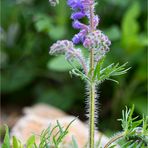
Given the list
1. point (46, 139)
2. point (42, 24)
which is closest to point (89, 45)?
point (46, 139)

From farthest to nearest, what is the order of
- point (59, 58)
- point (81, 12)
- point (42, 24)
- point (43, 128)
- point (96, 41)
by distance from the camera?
1. point (42, 24)
2. point (59, 58)
3. point (43, 128)
4. point (81, 12)
5. point (96, 41)

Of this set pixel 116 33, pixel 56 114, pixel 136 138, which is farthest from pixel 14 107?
pixel 136 138

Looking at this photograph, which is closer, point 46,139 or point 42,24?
point 46,139

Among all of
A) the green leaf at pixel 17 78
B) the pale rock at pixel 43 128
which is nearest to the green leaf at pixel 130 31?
the green leaf at pixel 17 78

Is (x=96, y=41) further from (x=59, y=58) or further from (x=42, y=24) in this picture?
(x=42, y=24)

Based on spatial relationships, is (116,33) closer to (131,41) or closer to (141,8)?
(131,41)

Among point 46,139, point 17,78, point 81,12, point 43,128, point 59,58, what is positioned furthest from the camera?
point 17,78

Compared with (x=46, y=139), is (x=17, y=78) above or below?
above

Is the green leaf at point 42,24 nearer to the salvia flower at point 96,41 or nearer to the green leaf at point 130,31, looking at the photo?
the green leaf at point 130,31

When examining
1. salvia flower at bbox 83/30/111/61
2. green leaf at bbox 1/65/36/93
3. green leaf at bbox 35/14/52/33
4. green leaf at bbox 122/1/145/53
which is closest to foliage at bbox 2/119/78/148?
salvia flower at bbox 83/30/111/61
